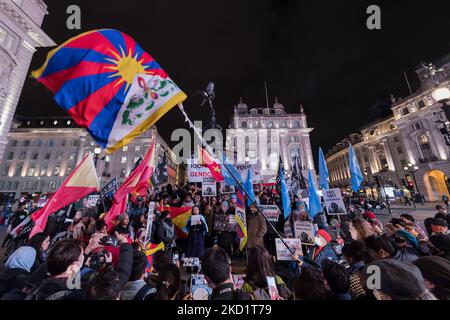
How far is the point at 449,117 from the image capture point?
Answer: 6387mm

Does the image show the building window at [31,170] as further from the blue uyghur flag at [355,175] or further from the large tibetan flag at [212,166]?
the blue uyghur flag at [355,175]

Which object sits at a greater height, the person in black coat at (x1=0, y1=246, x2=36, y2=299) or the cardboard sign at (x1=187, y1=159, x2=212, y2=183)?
the cardboard sign at (x1=187, y1=159, x2=212, y2=183)

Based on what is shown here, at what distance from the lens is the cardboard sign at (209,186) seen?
306 inches

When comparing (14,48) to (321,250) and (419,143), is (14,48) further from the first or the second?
(419,143)

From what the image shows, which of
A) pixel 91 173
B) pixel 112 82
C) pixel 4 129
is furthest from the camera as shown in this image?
pixel 4 129

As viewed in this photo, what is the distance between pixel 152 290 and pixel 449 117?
10207 millimetres

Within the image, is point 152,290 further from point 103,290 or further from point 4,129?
point 4,129

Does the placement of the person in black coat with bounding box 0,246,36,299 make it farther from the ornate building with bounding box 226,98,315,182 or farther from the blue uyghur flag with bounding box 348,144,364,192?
the ornate building with bounding box 226,98,315,182

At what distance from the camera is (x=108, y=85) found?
2883mm

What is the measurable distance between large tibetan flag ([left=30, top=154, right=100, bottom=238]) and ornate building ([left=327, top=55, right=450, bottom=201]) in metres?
32.6

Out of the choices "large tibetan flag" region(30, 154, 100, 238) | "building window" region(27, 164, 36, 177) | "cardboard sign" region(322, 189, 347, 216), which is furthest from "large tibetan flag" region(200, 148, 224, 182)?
"building window" region(27, 164, 36, 177)

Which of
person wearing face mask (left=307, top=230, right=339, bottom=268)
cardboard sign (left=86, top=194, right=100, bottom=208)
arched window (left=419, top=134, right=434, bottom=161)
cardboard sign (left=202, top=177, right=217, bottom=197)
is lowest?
person wearing face mask (left=307, top=230, right=339, bottom=268)

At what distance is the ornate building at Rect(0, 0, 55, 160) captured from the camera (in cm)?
1605
